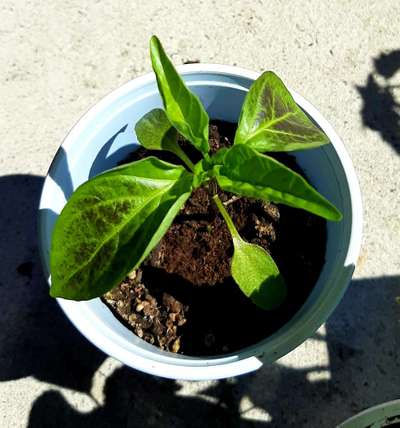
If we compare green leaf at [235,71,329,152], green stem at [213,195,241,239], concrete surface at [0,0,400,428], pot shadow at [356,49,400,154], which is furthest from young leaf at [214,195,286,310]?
pot shadow at [356,49,400,154]

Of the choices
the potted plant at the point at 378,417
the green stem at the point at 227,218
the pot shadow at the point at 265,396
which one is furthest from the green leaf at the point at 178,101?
the pot shadow at the point at 265,396

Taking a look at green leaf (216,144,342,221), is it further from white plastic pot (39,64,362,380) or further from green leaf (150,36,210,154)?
white plastic pot (39,64,362,380)

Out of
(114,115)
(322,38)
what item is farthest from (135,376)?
(322,38)

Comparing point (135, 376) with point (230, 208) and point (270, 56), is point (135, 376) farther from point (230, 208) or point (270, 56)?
point (270, 56)

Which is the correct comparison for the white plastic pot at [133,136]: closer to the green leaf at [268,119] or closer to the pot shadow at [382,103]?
the green leaf at [268,119]

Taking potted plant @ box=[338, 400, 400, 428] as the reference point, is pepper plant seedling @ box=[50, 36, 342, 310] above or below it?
above

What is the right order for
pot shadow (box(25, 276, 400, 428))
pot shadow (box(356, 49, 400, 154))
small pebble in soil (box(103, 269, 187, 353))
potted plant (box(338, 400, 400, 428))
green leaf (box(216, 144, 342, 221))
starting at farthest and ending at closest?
pot shadow (box(356, 49, 400, 154)), pot shadow (box(25, 276, 400, 428)), small pebble in soil (box(103, 269, 187, 353)), potted plant (box(338, 400, 400, 428)), green leaf (box(216, 144, 342, 221))

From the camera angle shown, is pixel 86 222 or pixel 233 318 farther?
pixel 233 318
